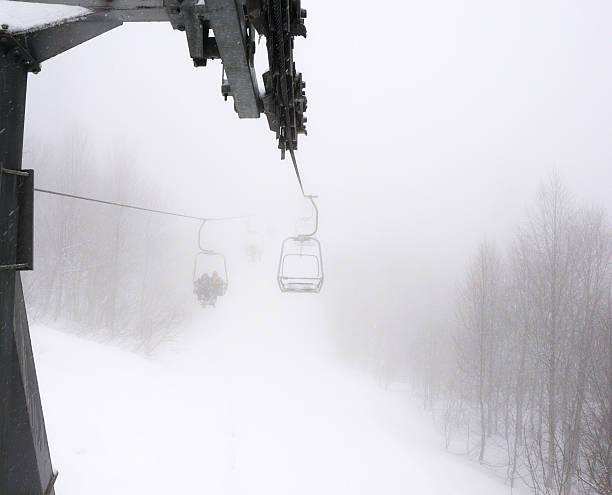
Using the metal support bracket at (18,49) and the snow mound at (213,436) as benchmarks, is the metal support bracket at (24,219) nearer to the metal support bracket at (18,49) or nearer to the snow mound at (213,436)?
the metal support bracket at (18,49)

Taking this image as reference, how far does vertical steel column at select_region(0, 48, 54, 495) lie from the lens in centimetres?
196

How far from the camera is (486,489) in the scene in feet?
37.9

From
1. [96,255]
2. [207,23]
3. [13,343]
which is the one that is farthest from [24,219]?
[96,255]

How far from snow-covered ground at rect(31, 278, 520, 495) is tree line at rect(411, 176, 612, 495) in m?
2.85

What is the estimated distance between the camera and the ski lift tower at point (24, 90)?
1736 millimetres

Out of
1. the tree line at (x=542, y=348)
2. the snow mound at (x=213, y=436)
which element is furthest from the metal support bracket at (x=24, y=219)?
the tree line at (x=542, y=348)

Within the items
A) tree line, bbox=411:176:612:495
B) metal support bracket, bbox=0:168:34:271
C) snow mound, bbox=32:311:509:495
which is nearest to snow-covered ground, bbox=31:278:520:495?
snow mound, bbox=32:311:509:495

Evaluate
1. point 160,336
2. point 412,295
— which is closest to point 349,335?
point 412,295

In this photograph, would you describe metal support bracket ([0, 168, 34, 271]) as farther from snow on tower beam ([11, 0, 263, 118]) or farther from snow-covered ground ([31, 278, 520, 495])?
snow-covered ground ([31, 278, 520, 495])

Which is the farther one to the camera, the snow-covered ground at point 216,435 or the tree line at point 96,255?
the tree line at point 96,255

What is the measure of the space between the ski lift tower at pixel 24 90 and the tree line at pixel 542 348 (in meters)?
10.3

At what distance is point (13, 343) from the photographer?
2020mm

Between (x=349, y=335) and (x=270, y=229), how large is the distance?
64.5ft

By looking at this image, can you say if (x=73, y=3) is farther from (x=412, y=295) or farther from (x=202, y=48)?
(x=412, y=295)
